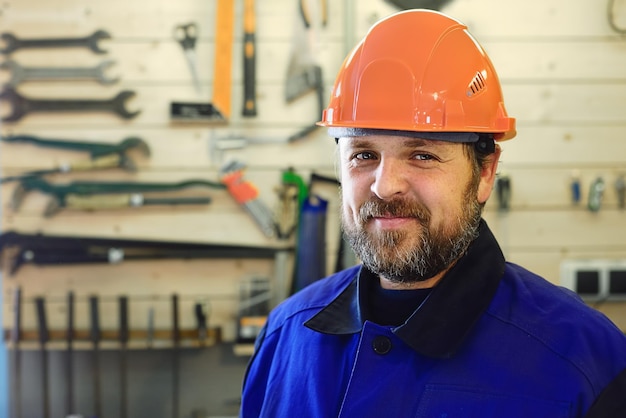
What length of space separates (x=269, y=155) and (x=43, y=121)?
2.68 feet

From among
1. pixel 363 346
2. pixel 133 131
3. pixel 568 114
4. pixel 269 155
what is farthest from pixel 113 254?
pixel 568 114

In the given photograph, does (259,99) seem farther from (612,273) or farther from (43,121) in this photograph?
(612,273)

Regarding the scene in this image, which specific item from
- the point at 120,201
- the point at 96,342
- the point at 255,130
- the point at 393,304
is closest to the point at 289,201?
the point at 255,130

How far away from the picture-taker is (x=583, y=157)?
228 cm

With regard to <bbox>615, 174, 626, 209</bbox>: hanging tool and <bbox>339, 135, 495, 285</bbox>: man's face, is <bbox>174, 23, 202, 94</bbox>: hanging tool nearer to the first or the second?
<bbox>339, 135, 495, 285</bbox>: man's face

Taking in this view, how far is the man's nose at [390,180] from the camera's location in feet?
3.02

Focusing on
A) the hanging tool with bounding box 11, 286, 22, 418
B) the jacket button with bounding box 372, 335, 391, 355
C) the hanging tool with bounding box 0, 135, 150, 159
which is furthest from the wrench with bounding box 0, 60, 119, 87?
the jacket button with bounding box 372, 335, 391, 355

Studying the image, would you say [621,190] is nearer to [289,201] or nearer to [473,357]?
[289,201]

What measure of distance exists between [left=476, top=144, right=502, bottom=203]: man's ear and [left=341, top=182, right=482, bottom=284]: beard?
0.13 ft

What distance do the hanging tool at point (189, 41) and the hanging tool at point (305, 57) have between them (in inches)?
13.1

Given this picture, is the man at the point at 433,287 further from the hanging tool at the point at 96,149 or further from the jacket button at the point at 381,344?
the hanging tool at the point at 96,149

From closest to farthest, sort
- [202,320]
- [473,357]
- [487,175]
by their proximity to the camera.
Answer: [473,357] < [487,175] < [202,320]

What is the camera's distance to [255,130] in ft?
7.42

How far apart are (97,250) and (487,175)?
1.63 meters
